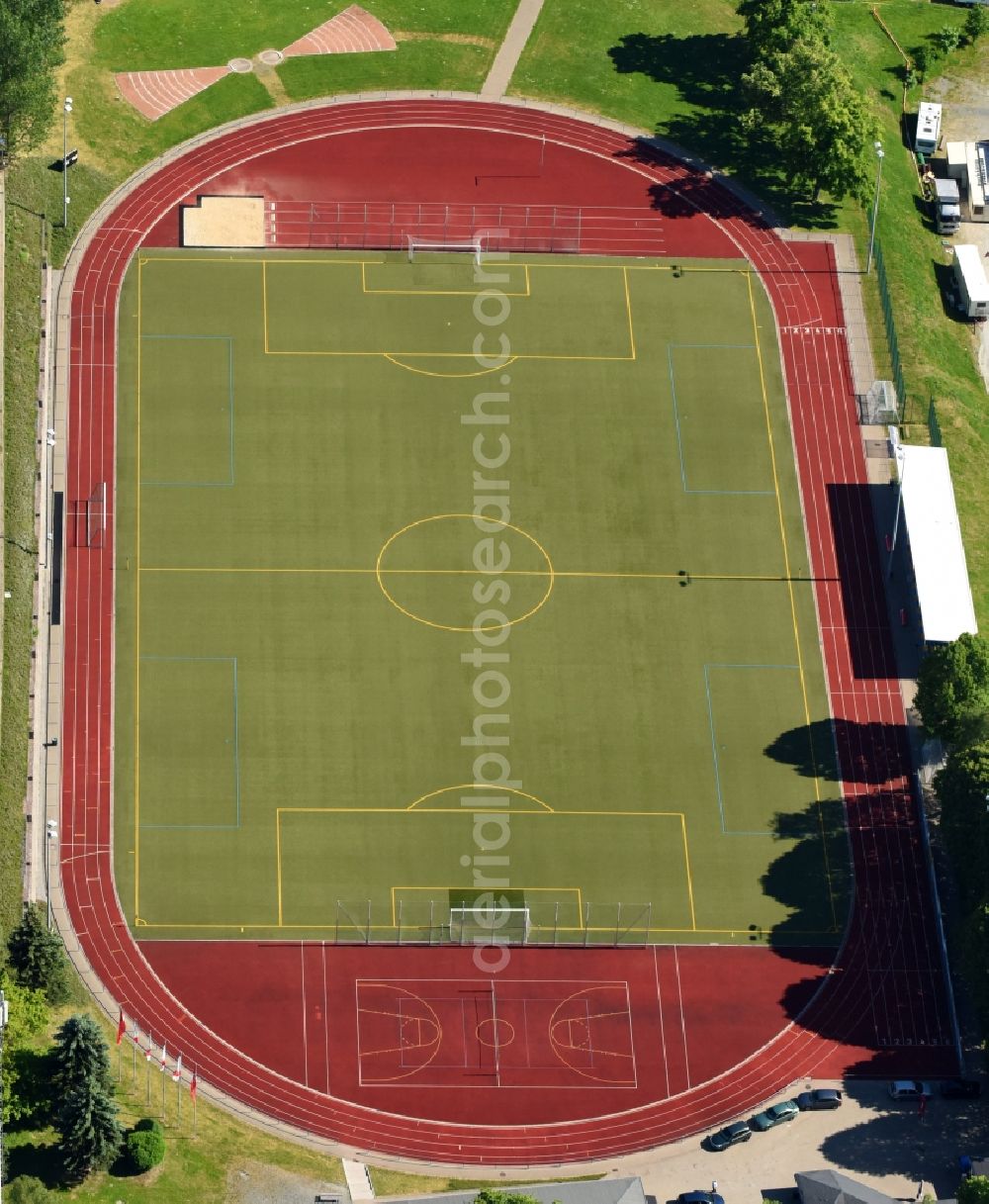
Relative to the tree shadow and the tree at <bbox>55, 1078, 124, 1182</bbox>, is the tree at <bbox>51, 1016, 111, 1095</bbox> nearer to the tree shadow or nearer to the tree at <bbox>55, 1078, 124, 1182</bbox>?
the tree at <bbox>55, 1078, 124, 1182</bbox>

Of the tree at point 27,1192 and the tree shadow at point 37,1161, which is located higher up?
the tree shadow at point 37,1161

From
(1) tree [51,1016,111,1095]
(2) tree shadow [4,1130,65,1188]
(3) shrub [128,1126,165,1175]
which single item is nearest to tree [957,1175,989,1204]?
(3) shrub [128,1126,165,1175]

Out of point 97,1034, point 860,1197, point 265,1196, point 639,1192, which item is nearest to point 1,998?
point 97,1034

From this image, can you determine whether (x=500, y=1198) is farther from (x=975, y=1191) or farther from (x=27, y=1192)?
(x=975, y=1191)

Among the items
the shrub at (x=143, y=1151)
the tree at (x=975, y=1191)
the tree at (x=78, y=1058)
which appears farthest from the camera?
the shrub at (x=143, y=1151)

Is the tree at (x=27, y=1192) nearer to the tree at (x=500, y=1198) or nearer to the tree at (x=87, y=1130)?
the tree at (x=87, y=1130)

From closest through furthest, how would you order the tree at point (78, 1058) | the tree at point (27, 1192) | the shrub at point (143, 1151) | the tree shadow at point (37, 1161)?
1. the tree at point (27, 1192)
2. the tree at point (78, 1058)
3. the tree shadow at point (37, 1161)
4. the shrub at point (143, 1151)

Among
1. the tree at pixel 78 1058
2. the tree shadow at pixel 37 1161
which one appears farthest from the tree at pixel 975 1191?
the tree shadow at pixel 37 1161
